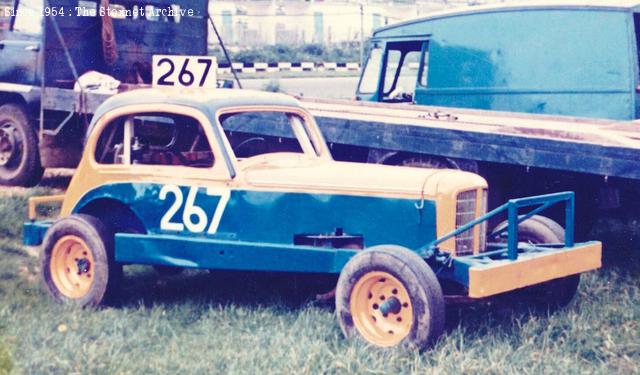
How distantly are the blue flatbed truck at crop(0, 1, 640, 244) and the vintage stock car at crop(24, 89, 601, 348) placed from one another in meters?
0.59

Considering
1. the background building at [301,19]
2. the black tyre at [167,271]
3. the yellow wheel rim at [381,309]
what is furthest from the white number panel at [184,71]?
the background building at [301,19]

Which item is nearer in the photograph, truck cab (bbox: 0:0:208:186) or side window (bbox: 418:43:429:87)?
side window (bbox: 418:43:429:87)

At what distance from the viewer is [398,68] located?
33.1 ft

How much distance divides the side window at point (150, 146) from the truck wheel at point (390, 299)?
62.2 inches

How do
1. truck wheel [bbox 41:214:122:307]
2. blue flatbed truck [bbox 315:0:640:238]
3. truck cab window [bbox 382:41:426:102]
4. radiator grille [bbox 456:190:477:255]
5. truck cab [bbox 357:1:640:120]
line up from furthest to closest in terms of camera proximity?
truck cab window [bbox 382:41:426:102] → truck cab [bbox 357:1:640:120] → blue flatbed truck [bbox 315:0:640:238] → truck wheel [bbox 41:214:122:307] → radiator grille [bbox 456:190:477:255]

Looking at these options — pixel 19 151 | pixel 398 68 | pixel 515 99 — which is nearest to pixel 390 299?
pixel 515 99

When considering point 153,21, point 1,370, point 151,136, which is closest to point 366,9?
point 153,21

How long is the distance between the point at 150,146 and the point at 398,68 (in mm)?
4282

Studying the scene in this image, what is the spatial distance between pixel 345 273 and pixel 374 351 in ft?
1.53

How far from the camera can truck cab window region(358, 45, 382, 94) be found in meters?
10.2

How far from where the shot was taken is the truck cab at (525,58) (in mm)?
8180

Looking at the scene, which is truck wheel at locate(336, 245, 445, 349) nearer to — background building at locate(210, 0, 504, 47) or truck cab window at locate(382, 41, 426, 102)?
truck cab window at locate(382, 41, 426, 102)

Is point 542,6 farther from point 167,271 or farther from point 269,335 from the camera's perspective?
point 269,335

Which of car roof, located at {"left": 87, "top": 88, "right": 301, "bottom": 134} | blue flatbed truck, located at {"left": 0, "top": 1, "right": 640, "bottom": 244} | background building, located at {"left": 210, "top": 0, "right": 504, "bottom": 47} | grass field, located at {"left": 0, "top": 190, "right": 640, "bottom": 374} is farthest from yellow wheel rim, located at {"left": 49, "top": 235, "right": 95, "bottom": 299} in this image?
background building, located at {"left": 210, "top": 0, "right": 504, "bottom": 47}
